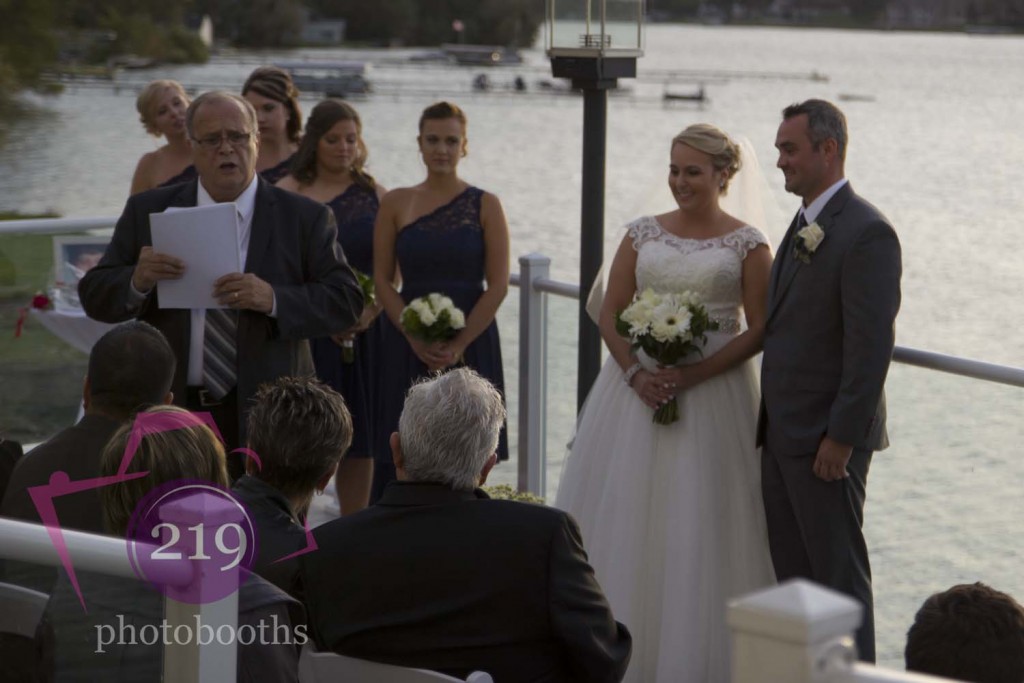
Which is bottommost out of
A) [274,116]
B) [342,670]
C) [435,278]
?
[342,670]

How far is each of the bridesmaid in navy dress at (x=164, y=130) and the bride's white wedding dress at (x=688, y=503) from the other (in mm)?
2264

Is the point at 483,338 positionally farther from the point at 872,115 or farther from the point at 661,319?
the point at 872,115

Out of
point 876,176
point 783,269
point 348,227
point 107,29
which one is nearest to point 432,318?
point 348,227

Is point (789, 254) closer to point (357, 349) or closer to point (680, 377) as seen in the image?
point (680, 377)

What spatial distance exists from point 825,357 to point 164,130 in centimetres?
324

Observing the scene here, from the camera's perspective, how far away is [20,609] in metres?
2.41

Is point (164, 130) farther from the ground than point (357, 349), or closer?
farther from the ground

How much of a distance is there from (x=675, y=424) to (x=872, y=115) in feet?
168

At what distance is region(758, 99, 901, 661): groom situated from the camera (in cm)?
393

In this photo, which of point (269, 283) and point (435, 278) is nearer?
point (269, 283)

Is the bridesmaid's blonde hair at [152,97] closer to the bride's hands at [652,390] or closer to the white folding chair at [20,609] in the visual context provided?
the bride's hands at [652,390]

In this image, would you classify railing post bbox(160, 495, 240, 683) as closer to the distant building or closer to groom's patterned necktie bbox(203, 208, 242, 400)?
groom's patterned necktie bbox(203, 208, 242, 400)

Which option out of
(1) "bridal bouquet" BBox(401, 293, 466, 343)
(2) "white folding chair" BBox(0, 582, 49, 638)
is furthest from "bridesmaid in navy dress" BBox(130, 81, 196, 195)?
(2) "white folding chair" BBox(0, 582, 49, 638)

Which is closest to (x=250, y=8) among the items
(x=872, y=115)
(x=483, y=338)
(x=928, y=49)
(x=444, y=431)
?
(x=483, y=338)
